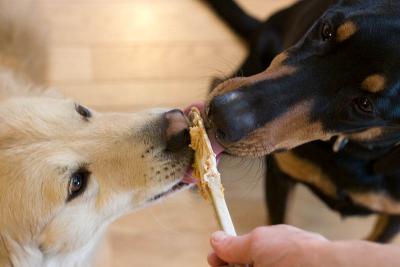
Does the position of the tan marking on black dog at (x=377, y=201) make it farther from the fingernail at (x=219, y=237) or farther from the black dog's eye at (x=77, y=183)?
the black dog's eye at (x=77, y=183)

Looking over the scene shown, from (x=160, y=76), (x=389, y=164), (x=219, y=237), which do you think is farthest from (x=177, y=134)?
(x=160, y=76)

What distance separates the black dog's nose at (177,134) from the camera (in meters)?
1.34

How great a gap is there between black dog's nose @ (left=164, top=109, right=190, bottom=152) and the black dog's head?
0.08 metres

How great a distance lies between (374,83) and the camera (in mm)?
1266

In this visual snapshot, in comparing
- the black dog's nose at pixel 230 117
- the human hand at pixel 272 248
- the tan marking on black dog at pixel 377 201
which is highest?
the black dog's nose at pixel 230 117

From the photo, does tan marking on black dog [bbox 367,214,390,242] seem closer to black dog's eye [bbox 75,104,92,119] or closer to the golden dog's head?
the golden dog's head

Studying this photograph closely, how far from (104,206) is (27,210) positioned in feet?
0.63

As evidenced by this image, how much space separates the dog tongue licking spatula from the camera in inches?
44.2

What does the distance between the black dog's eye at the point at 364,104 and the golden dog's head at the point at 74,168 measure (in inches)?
17.7

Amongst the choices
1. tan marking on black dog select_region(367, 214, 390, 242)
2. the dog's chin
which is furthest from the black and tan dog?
tan marking on black dog select_region(367, 214, 390, 242)

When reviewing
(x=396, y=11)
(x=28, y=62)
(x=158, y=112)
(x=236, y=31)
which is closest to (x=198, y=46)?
(x=236, y=31)

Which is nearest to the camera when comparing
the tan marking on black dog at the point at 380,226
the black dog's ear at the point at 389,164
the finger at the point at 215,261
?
the finger at the point at 215,261

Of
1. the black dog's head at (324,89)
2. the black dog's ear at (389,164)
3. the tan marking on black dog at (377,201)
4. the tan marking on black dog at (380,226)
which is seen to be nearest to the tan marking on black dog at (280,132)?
the black dog's head at (324,89)

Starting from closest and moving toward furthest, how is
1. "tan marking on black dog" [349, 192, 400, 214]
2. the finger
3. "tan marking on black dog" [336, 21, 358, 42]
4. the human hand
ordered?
the human hand < the finger < "tan marking on black dog" [336, 21, 358, 42] < "tan marking on black dog" [349, 192, 400, 214]
